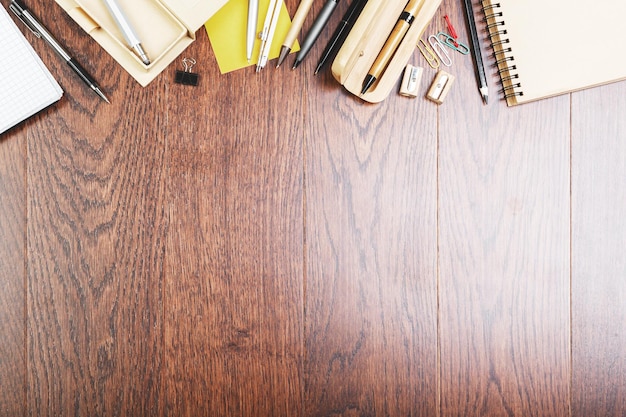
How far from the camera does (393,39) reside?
752 millimetres

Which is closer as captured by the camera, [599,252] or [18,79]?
[18,79]

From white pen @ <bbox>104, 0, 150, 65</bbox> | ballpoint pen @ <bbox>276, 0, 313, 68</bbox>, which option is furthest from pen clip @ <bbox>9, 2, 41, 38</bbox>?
ballpoint pen @ <bbox>276, 0, 313, 68</bbox>

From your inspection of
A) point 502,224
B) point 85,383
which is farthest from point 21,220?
point 502,224

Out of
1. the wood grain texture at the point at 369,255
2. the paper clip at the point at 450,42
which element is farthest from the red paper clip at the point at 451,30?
the wood grain texture at the point at 369,255

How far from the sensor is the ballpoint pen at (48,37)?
0.74 meters

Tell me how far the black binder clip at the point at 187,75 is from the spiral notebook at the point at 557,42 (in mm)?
502

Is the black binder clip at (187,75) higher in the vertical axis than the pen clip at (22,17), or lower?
lower

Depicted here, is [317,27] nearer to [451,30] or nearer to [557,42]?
[451,30]

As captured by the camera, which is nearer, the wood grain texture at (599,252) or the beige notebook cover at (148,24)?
the beige notebook cover at (148,24)

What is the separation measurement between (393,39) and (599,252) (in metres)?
0.53

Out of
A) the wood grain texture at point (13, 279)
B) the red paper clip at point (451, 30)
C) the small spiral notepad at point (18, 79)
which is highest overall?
the red paper clip at point (451, 30)

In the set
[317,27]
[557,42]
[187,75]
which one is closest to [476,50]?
[557,42]

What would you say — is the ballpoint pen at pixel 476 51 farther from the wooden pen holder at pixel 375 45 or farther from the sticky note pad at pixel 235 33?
the sticky note pad at pixel 235 33

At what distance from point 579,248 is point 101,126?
0.85 meters
